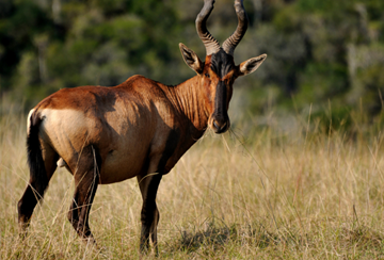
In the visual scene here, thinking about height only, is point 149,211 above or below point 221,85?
below

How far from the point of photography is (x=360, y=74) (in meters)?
35.8

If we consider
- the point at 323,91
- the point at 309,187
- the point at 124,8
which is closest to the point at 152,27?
the point at 124,8

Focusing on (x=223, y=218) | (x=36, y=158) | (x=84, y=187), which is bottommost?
(x=223, y=218)

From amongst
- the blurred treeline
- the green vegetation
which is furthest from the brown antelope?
the blurred treeline

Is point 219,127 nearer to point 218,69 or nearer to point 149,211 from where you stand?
point 218,69

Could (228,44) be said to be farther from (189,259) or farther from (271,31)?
(271,31)

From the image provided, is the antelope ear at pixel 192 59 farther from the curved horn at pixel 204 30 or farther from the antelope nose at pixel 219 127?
the antelope nose at pixel 219 127

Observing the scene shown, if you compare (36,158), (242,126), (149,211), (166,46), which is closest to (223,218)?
(149,211)

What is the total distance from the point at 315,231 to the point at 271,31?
42202 mm

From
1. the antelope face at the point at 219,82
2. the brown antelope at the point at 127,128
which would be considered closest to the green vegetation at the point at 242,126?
the brown antelope at the point at 127,128

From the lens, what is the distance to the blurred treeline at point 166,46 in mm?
39312

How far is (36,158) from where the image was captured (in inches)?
181

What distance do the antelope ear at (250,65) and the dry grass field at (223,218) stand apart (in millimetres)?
739

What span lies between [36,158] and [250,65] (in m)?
2.75
